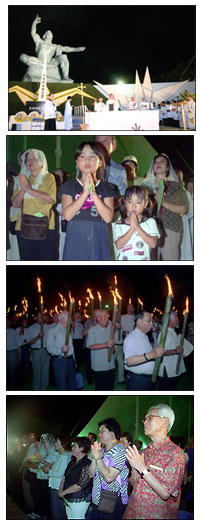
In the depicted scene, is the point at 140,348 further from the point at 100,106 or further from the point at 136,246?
the point at 100,106

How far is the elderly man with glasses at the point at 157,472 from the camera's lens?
413 cm

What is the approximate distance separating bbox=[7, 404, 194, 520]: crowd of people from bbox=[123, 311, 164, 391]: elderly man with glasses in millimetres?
163

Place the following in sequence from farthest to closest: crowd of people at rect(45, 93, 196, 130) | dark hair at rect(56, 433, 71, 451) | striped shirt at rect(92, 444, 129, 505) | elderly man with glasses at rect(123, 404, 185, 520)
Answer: crowd of people at rect(45, 93, 196, 130), dark hair at rect(56, 433, 71, 451), striped shirt at rect(92, 444, 129, 505), elderly man with glasses at rect(123, 404, 185, 520)

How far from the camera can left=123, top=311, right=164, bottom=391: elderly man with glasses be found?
14.5 feet

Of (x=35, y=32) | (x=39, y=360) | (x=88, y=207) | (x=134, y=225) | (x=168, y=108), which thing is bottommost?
(x=39, y=360)

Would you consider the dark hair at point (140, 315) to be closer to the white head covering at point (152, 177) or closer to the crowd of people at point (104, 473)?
the crowd of people at point (104, 473)

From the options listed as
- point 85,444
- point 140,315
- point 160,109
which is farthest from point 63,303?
point 160,109

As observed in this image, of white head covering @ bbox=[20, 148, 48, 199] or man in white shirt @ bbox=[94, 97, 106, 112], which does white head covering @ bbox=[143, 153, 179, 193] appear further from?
white head covering @ bbox=[20, 148, 48, 199]

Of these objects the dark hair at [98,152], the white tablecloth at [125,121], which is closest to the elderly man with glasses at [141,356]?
the dark hair at [98,152]

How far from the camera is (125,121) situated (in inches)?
177

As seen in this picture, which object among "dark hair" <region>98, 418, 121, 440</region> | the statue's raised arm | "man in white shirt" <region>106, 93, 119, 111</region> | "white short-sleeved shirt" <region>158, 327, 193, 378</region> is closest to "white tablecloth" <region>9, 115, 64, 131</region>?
"man in white shirt" <region>106, 93, 119, 111</region>

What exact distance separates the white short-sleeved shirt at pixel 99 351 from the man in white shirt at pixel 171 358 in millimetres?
292

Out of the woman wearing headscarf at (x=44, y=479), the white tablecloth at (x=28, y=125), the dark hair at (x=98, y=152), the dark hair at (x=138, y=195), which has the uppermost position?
the white tablecloth at (x=28, y=125)

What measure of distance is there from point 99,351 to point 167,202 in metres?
0.94
